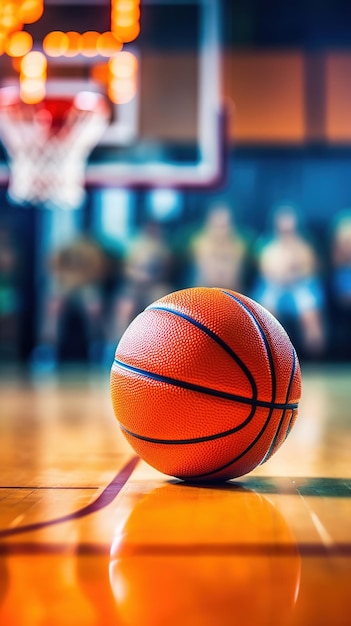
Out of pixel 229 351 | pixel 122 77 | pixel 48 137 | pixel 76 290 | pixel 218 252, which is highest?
pixel 122 77

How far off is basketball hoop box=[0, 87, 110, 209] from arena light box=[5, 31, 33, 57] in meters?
0.38

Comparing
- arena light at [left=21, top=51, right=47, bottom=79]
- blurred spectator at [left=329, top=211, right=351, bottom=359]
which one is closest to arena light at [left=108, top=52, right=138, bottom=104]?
arena light at [left=21, top=51, right=47, bottom=79]

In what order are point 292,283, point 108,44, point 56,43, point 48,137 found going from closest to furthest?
point 48,137 → point 108,44 → point 56,43 → point 292,283

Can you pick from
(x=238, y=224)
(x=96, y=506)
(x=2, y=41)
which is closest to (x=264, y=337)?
(x=96, y=506)

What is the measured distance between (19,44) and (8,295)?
10.2ft

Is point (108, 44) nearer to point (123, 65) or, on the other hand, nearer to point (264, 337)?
point (123, 65)

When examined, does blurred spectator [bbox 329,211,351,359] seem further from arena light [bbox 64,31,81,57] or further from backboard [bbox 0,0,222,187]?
arena light [bbox 64,31,81,57]

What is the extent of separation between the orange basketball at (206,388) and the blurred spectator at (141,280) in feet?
22.3

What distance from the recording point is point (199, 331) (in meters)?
2.35

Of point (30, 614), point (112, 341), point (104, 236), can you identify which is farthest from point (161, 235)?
point (30, 614)

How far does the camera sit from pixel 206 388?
229 cm

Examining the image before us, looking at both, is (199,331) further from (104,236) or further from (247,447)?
(104,236)

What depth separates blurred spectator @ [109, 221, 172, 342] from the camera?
930 cm

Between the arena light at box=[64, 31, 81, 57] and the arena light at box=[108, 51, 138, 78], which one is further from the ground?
the arena light at box=[64, 31, 81, 57]
